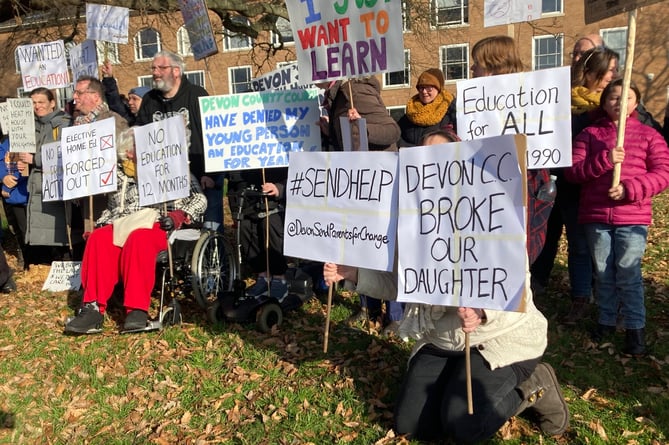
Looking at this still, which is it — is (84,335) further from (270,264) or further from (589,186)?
(589,186)

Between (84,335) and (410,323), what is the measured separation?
3.13 m

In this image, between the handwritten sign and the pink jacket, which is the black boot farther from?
the handwritten sign

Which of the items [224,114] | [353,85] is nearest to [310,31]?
[353,85]

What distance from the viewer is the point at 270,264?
568 cm

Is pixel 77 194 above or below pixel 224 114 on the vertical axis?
below

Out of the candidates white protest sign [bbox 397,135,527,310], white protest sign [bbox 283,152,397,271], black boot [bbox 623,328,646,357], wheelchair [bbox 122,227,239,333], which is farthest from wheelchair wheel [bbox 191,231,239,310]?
black boot [bbox 623,328,646,357]

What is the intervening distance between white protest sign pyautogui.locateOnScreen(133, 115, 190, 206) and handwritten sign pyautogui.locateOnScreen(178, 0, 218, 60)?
1769 millimetres

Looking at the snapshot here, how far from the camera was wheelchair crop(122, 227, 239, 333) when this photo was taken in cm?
523

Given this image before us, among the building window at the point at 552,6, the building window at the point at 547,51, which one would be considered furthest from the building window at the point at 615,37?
the building window at the point at 552,6

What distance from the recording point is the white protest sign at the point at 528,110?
400cm

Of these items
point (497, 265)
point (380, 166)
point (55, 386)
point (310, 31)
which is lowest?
point (55, 386)

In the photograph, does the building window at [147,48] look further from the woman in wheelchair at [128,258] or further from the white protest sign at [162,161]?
the woman in wheelchair at [128,258]

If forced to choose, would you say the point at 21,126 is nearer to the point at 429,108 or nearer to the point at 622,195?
the point at 429,108

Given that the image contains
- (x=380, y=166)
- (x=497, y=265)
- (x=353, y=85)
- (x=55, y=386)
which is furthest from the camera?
(x=353, y=85)
